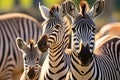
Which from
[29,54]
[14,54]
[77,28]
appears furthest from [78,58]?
[14,54]

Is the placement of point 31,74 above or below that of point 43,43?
below

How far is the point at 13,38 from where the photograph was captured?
16.0 metres

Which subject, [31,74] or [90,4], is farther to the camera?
[90,4]

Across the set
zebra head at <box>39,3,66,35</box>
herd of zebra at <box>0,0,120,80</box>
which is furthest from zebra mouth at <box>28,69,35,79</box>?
zebra head at <box>39,3,66,35</box>

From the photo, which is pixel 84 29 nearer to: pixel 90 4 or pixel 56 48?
pixel 56 48

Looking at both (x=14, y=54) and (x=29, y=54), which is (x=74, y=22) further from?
(x=14, y=54)

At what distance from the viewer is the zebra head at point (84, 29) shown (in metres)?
10.8

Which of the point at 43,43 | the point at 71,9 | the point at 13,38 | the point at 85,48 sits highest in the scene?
the point at 13,38

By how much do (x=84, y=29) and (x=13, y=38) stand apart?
517 centimetres

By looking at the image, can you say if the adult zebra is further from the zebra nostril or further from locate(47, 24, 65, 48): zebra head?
the zebra nostril

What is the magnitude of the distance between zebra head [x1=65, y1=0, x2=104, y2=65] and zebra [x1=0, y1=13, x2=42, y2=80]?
179 inches

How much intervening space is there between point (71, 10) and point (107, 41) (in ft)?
6.88

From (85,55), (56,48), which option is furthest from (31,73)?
(85,55)

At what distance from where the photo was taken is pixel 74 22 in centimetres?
1123
